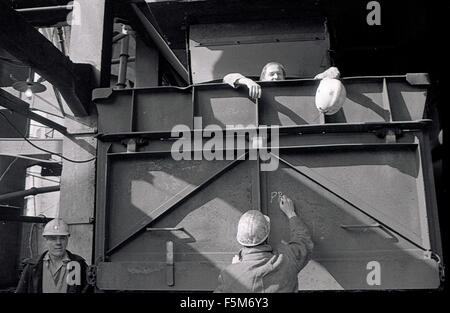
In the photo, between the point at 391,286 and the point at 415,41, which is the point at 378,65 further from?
the point at 391,286

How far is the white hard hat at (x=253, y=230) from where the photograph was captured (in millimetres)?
3639

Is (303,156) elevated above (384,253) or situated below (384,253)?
above

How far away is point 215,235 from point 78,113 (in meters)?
2.95

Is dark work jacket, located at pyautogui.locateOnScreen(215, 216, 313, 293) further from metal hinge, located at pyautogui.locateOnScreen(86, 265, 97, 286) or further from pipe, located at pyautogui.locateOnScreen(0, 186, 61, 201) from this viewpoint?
pipe, located at pyautogui.locateOnScreen(0, 186, 61, 201)

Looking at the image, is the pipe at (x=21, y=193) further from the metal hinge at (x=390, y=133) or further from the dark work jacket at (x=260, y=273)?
the metal hinge at (x=390, y=133)

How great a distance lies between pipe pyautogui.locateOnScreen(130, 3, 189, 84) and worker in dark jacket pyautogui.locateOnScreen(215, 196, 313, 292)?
4928 mm

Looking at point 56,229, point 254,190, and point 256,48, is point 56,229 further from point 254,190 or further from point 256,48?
point 256,48

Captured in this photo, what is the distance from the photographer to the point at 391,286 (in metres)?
4.11

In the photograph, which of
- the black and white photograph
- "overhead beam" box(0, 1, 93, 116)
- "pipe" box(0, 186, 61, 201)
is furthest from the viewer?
"pipe" box(0, 186, 61, 201)

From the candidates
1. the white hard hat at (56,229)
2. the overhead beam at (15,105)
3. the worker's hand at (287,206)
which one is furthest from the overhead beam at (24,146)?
the worker's hand at (287,206)

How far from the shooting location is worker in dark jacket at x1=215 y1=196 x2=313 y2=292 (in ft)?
11.4

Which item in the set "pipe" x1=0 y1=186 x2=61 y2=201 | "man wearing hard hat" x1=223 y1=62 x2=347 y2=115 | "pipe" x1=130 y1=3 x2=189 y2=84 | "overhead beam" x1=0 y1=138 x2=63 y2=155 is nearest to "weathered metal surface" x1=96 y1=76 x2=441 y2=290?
"man wearing hard hat" x1=223 y1=62 x2=347 y2=115

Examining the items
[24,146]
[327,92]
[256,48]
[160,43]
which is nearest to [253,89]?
[327,92]
